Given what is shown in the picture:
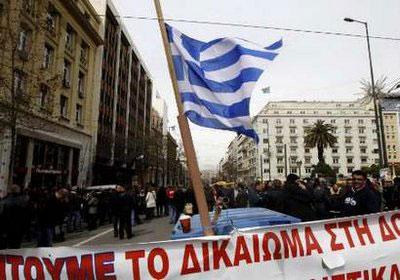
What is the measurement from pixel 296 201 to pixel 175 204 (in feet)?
41.1

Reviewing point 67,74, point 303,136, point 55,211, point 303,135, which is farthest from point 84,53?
point 303,135

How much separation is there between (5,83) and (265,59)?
15004 mm

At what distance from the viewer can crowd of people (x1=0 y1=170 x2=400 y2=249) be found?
23.7 ft

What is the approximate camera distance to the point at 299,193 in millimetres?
7809

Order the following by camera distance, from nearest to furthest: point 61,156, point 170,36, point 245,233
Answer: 1. point 245,233
2. point 170,36
3. point 61,156

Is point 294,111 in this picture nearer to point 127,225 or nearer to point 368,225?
point 127,225

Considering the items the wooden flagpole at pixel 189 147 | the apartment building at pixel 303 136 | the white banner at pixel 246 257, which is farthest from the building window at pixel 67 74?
the apartment building at pixel 303 136

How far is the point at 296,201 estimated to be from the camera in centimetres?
783

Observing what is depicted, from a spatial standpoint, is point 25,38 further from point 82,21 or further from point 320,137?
point 320,137

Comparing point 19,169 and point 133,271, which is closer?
point 133,271

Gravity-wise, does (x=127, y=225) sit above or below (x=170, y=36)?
below

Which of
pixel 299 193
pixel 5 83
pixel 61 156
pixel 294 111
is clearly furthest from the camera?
pixel 294 111

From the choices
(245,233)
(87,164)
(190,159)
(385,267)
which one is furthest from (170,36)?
(87,164)

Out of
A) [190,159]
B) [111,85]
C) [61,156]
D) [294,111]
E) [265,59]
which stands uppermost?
[294,111]
